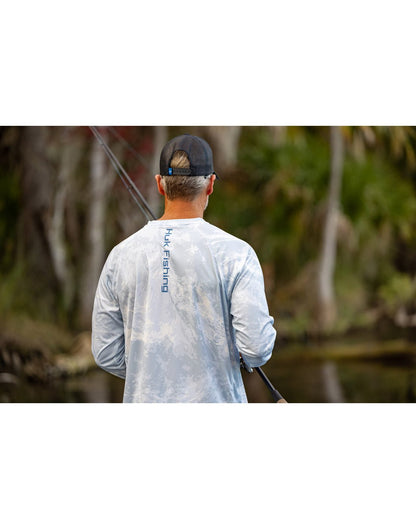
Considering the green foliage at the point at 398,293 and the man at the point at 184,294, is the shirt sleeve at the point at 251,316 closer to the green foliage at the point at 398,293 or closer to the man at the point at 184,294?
the man at the point at 184,294

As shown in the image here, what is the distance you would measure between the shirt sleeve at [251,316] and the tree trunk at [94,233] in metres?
2.52

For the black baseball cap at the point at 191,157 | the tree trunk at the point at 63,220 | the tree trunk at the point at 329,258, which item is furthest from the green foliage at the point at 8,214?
the black baseball cap at the point at 191,157

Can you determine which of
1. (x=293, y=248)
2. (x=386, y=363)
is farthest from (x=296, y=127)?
(x=386, y=363)

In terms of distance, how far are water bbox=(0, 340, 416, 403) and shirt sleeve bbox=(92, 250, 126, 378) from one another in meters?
2.15

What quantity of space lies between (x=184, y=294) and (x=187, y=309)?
0.14 feet

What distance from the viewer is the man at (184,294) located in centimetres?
184

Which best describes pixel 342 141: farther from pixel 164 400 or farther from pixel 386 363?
pixel 164 400

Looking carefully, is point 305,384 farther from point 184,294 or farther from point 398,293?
point 184,294

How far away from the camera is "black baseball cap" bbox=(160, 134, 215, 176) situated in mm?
1874

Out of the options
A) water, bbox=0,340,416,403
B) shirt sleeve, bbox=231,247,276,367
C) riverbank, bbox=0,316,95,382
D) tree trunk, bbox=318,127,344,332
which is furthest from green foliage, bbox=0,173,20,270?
shirt sleeve, bbox=231,247,276,367

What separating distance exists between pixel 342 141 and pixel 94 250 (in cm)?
167

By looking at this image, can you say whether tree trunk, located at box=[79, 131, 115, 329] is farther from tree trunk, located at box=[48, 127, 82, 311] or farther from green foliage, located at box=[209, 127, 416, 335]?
green foliage, located at box=[209, 127, 416, 335]

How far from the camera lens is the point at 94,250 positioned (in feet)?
13.9

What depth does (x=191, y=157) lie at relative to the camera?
187cm
